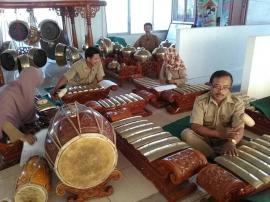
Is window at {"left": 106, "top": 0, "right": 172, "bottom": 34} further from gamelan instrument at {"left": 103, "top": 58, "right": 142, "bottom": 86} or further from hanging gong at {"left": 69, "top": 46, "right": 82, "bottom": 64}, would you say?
gamelan instrument at {"left": 103, "top": 58, "right": 142, "bottom": 86}

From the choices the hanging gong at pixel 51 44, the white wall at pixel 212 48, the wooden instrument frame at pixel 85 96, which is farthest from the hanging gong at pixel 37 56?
the white wall at pixel 212 48

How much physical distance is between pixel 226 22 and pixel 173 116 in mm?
3711

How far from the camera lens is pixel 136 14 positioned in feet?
24.1

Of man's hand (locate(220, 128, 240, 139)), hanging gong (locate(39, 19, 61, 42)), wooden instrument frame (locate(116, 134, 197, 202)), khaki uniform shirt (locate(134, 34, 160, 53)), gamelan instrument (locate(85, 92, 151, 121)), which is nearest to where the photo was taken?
wooden instrument frame (locate(116, 134, 197, 202))

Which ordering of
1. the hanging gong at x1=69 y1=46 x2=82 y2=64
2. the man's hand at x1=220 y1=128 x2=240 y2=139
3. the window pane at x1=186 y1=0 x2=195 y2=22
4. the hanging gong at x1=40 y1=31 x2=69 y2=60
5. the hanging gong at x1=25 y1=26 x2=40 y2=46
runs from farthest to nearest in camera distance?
the window pane at x1=186 y1=0 x2=195 y2=22 < the hanging gong at x1=40 y1=31 x2=69 y2=60 < the hanging gong at x1=25 y1=26 x2=40 y2=46 < the hanging gong at x1=69 y1=46 x2=82 y2=64 < the man's hand at x1=220 y1=128 x2=240 y2=139

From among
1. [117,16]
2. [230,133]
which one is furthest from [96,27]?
[230,133]

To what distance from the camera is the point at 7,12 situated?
4.90m

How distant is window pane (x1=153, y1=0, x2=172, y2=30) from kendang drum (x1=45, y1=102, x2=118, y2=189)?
Answer: 6619 mm

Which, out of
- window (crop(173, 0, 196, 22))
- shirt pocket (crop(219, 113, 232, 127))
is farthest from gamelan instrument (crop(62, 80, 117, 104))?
window (crop(173, 0, 196, 22))

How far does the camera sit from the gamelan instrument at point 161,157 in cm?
165

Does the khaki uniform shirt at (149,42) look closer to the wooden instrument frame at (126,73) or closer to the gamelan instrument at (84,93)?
the wooden instrument frame at (126,73)

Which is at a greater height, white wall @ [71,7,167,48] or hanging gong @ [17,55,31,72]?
white wall @ [71,7,167,48]

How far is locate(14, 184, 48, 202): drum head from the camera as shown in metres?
1.56

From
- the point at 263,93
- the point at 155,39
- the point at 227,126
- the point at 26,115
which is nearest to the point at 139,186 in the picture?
the point at 227,126
